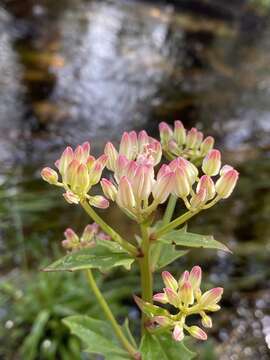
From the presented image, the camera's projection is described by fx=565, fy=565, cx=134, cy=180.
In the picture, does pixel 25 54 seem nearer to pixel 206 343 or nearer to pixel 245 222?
pixel 245 222

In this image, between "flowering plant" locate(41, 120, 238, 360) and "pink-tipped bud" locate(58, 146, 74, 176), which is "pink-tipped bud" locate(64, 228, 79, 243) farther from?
"pink-tipped bud" locate(58, 146, 74, 176)

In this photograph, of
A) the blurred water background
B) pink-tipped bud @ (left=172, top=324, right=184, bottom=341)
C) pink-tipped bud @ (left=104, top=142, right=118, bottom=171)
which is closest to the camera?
pink-tipped bud @ (left=172, top=324, right=184, bottom=341)

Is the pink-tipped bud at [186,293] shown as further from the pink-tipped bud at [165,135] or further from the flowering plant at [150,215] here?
the pink-tipped bud at [165,135]

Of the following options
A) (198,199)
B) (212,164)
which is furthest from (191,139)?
(198,199)

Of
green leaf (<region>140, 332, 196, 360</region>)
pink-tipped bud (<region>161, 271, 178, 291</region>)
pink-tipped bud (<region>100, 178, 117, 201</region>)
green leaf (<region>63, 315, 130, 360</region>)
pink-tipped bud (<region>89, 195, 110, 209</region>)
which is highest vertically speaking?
pink-tipped bud (<region>100, 178, 117, 201</region>)

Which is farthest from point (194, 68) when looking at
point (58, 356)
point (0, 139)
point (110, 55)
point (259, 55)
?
point (58, 356)

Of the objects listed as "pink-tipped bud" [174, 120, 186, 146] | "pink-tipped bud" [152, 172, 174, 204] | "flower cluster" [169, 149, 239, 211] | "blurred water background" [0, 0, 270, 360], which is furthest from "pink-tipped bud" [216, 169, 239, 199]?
"blurred water background" [0, 0, 270, 360]

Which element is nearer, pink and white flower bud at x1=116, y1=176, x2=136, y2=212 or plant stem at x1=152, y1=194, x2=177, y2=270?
pink and white flower bud at x1=116, y1=176, x2=136, y2=212

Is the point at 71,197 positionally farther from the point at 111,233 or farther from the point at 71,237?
the point at 71,237
